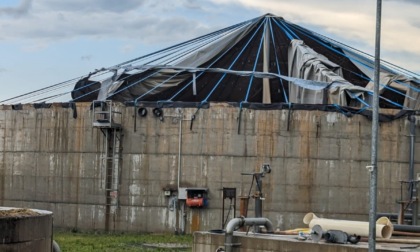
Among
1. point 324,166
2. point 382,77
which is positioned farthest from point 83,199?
point 382,77

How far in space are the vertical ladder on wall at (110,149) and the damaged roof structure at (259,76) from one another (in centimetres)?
102

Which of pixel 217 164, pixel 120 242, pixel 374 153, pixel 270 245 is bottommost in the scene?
pixel 120 242

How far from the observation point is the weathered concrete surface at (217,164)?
106ft

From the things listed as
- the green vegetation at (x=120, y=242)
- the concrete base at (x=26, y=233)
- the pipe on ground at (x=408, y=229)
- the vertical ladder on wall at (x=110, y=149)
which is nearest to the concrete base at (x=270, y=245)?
the pipe on ground at (x=408, y=229)

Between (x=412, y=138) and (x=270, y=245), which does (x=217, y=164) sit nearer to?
(x=412, y=138)

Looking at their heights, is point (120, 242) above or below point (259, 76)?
below

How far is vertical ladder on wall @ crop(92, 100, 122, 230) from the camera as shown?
33.5 meters

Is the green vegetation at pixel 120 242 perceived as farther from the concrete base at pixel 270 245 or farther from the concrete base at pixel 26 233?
the concrete base at pixel 26 233

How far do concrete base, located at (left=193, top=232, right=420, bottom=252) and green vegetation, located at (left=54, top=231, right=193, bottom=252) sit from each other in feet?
24.6

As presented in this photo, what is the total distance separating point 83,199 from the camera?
34.0 metres

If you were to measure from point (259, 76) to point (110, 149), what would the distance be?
7868mm

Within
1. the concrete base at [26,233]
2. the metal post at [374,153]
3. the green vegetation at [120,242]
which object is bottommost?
the green vegetation at [120,242]

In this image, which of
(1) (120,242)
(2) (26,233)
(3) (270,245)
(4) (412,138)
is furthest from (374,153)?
(4) (412,138)

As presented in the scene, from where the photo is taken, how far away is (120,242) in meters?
29.7
